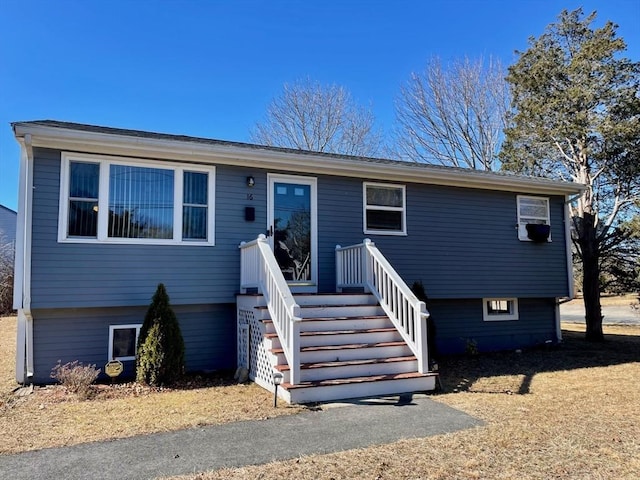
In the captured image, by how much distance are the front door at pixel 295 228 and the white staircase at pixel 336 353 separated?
125cm

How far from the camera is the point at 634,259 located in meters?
13.1

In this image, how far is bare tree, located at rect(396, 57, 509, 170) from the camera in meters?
20.0

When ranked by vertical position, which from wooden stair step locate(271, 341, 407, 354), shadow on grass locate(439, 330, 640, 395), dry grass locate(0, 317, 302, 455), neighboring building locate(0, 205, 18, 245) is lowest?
shadow on grass locate(439, 330, 640, 395)

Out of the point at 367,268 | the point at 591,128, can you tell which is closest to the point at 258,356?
the point at 367,268

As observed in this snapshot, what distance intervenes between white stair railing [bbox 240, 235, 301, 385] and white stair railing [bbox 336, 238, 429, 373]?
1.73m

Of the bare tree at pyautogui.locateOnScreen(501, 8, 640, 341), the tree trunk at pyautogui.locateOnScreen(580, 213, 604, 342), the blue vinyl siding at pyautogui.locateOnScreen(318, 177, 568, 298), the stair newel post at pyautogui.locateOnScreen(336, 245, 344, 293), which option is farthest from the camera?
the bare tree at pyautogui.locateOnScreen(501, 8, 640, 341)

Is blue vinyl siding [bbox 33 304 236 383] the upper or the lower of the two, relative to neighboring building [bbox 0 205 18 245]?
lower

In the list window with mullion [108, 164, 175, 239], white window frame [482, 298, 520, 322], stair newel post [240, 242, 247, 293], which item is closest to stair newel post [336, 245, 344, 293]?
stair newel post [240, 242, 247, 293]

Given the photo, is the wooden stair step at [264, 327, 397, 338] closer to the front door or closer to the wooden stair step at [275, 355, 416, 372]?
the wooden stair step at [275, 355, 416, 372]

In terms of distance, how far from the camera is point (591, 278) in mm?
12031

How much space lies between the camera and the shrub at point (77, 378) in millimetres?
5770

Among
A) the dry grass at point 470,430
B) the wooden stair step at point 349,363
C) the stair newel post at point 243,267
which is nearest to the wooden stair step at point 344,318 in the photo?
the wooden stair step at point 349,363

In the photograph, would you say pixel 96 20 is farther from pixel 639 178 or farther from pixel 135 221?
pixel 639 178

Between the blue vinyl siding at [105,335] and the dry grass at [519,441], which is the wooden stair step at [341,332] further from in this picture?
the blue vinyl siding at [105,335]
